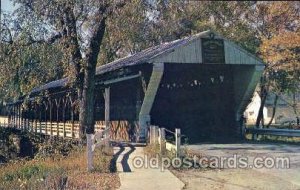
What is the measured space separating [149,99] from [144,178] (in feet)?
30.8

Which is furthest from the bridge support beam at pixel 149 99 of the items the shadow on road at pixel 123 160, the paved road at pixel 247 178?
the paved road at pixel 247 178

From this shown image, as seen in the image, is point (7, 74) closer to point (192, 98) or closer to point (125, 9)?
point (125, 9)

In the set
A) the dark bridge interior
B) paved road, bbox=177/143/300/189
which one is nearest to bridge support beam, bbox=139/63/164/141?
the dark bridge interior

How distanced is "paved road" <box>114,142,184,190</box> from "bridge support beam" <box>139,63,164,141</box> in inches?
244

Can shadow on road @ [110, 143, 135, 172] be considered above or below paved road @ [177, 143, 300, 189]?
above

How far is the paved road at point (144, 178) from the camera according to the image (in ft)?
32.1

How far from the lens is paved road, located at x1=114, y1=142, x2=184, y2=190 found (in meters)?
9.80

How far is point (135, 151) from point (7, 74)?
850 centimetres

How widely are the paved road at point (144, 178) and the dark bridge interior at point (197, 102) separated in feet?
27.5

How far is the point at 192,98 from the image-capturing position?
73.6 feet

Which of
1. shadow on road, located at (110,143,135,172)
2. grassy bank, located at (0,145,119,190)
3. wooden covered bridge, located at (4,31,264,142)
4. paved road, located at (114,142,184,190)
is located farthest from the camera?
wooden covered bridge, located at (4,31,264,142)

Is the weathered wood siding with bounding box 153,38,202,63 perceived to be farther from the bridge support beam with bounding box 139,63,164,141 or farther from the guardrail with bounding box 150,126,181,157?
the guardrail with bounding box 150,126,181,157

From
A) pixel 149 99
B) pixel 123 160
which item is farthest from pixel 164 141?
pixel 149 99

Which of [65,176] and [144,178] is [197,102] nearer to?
[144,178]
